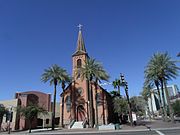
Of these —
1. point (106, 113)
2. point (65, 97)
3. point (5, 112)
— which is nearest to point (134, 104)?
point (106, 113)

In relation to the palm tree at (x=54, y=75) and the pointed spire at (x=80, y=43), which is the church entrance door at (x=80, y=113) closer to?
the palm tree at (x=54, y=75)

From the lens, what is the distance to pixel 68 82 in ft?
145

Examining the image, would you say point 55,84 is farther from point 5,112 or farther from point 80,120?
point 5,112

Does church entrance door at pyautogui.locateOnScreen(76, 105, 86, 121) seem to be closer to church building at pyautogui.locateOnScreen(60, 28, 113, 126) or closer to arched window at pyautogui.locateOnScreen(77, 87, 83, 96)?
church building at pyautogui.locateOnScreen(60, 28, 113, 126)

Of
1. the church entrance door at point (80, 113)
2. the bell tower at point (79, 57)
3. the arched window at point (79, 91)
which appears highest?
the bell tower at point (79, 57)

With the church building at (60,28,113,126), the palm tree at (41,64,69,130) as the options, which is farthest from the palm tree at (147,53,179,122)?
the palm tree at (41,64,69,130)

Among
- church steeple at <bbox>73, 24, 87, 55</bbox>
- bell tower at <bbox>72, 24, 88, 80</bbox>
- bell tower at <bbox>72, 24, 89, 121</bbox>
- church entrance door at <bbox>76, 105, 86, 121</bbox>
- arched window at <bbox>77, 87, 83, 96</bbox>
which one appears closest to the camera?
church entrance door at <bbox>76, 105, 86, 121</bbox>

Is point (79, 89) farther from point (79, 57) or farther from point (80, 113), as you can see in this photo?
point (79, 57)

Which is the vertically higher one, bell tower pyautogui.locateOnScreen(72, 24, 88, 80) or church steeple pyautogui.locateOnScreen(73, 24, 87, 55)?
church steeple pyautogui.locateOnScreen(73, 24, 87, 55)

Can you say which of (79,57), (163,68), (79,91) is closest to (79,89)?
(79,91)

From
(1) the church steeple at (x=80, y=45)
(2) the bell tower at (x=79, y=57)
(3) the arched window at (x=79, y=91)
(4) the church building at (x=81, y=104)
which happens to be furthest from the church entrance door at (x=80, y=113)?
(1) the church steeple at (x=80, y=45)

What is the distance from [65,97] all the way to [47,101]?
19.6 m

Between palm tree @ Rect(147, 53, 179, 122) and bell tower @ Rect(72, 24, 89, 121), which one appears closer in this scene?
palm tree @ Rect(147, 53, 179, 122)

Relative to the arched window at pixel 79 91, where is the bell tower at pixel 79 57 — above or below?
above
